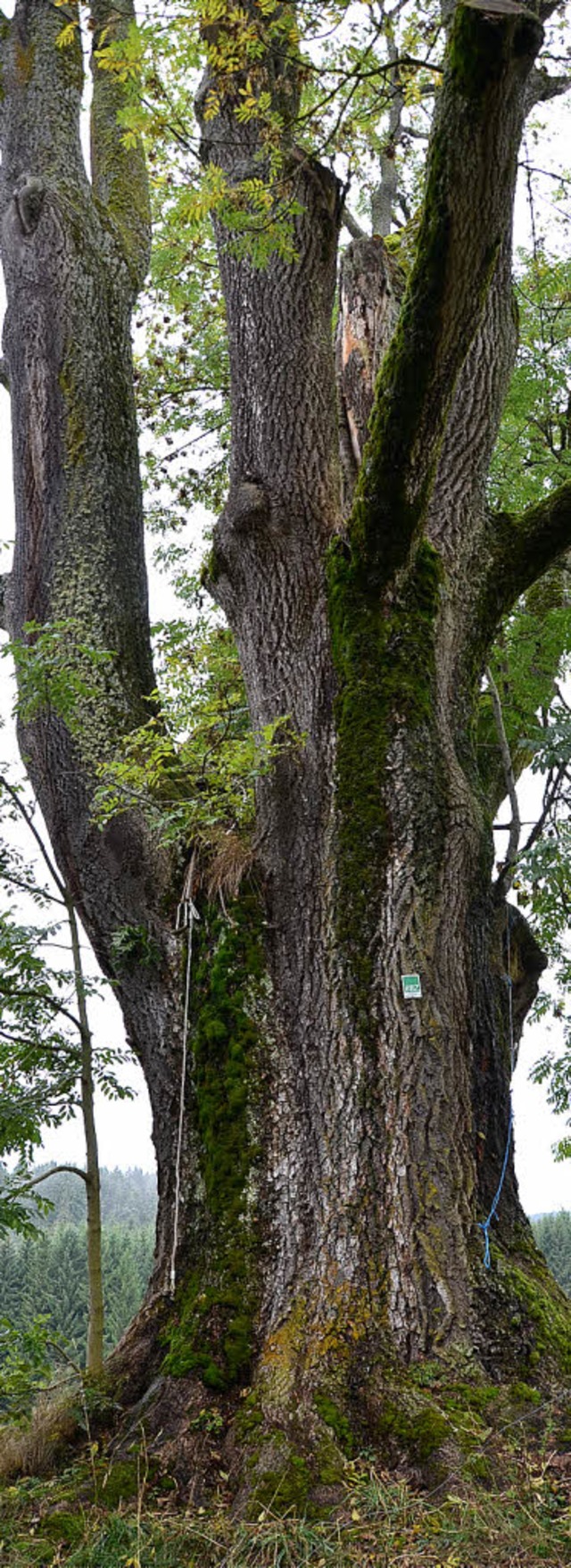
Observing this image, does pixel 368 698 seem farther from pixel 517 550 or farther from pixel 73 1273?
pixel 73 1273

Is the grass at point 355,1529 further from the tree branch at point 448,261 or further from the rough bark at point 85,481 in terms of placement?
the tree branch at point 448,261

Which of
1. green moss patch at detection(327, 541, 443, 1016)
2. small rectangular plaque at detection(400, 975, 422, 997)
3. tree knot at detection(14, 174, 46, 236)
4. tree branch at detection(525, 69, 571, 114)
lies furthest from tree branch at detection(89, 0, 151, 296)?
small rectangular plaque at detection(400, 975, 422, 997)

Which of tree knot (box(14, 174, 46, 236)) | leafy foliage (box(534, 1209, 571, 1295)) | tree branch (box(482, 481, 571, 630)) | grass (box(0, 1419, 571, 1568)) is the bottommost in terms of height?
leafy foliage (box(534, 1209, 571, 1295))

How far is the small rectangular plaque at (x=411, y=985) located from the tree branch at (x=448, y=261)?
1.80 metres

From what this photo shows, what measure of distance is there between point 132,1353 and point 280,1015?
59.2 inches

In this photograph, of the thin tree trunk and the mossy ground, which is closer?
the mossy ground

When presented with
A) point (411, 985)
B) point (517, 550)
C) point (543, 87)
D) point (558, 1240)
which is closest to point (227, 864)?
point (411, 985)

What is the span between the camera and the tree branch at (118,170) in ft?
22.1

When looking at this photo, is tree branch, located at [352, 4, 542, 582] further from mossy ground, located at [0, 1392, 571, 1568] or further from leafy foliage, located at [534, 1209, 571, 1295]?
leafy foliage, located at [534, 1209, 571, 1295]

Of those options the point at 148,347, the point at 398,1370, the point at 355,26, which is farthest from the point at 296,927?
the point at 148,347

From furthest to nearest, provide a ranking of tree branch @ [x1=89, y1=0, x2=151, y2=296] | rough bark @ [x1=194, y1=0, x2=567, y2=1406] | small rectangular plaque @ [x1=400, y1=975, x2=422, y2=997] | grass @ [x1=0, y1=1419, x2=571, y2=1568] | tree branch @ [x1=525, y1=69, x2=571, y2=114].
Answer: tree branch @ [x1=89, y1=0, x2=151, y2=296] → tree branch @ [x1=525, y1=69, x2=571, y2=114] → small rectangular plaque @ [x1=400, y1=975, x2=422, y2=997] → rough bark @ [x1=194, y1=0, x2=567, y2=1406] → grass @ [x1=0, y1=1419, x2=571, y2=1568]

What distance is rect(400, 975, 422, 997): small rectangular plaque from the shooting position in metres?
4.13

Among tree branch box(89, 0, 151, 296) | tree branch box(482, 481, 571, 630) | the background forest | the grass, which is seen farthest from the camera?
the background forest

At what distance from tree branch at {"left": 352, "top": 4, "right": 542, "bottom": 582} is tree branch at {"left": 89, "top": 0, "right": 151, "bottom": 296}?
3.34 metres
